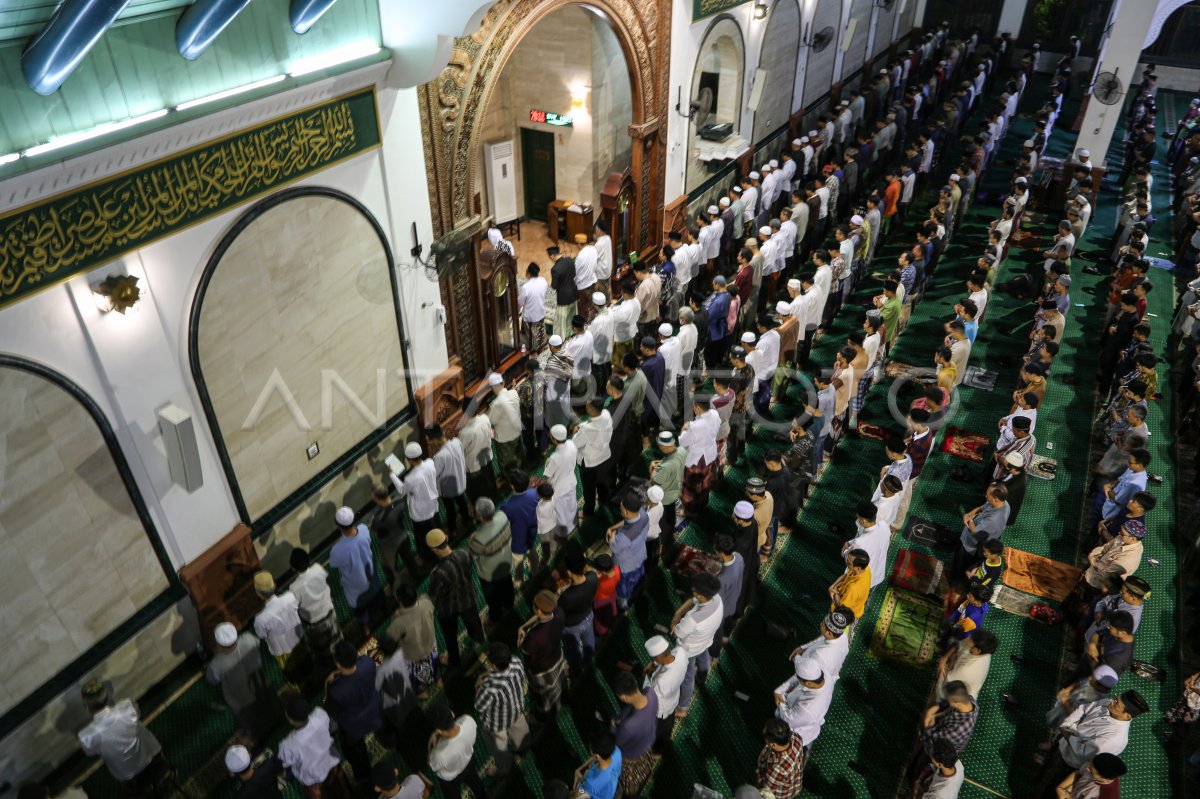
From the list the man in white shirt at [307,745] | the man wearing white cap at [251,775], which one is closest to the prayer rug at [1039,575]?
the man in white shirt at [307,745]

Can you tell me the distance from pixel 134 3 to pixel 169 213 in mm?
1205

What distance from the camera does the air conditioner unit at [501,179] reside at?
1249 cm

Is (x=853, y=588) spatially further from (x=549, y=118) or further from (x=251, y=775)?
(x=549, y=118)

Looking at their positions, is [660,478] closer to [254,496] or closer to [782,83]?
[254,496]

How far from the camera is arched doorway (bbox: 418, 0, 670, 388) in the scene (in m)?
7.35

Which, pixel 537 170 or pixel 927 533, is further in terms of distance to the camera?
pixel 537 170

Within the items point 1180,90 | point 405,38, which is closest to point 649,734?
point 405,38

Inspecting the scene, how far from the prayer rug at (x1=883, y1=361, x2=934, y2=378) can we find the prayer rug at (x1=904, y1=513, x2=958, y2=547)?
271 cm

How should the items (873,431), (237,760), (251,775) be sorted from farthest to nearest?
(873,431), (251,775), (237,760)

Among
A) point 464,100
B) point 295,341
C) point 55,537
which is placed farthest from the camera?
point 464,100

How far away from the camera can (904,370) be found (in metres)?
10.3

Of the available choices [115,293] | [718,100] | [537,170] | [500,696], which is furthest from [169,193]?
[718,100]

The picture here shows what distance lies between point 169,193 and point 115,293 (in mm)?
720

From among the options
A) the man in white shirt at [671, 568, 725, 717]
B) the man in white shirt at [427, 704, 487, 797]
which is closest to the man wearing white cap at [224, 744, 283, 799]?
the man in white shirt at [427, 704, 487, 797]
